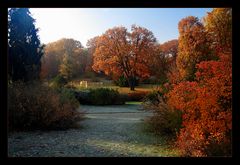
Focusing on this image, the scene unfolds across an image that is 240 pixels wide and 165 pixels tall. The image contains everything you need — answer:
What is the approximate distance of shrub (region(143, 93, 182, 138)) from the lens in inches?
289

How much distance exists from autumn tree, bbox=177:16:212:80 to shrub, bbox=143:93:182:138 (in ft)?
43.7

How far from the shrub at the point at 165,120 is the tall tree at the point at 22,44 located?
34.2 ft

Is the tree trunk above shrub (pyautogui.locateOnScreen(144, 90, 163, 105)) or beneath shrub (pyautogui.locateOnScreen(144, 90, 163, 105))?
above

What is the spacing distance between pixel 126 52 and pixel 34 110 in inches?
590

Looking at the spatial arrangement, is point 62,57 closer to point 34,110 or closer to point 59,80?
point 59,80

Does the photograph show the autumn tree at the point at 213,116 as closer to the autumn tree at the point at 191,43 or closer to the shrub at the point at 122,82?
the shrub at the point at 122,82

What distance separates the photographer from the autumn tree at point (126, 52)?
2092 centimetres

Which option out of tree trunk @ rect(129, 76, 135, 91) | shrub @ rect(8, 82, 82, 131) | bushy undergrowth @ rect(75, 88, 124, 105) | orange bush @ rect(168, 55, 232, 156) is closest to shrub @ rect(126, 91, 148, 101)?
tree trunk @ rect(129, 76, 135, 91)

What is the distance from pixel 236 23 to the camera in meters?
2.40

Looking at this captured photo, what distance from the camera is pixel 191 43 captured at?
79.1 ft

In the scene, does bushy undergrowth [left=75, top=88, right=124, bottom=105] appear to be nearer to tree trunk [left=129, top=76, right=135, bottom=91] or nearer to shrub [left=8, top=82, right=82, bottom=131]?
tree trunk [left=129, top=76, right=135, bottom=91]

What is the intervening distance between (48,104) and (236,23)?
6.37 metres
